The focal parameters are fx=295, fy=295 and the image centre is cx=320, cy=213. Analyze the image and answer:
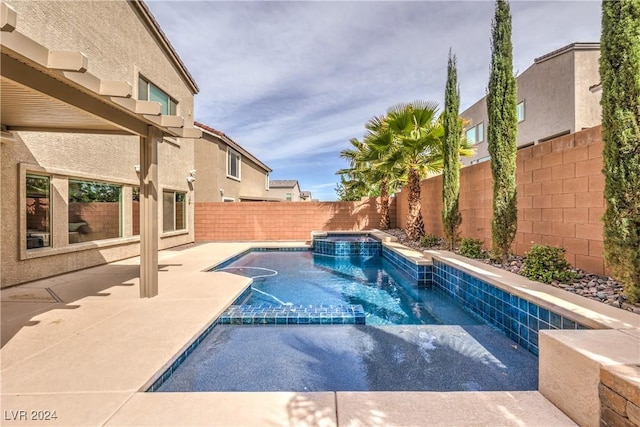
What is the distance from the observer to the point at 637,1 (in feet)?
11.8

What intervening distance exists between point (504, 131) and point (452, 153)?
2.47 m

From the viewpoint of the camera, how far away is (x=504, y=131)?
20.3 ft

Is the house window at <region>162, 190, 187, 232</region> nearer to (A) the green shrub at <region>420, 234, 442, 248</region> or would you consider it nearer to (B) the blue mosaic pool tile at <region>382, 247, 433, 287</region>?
(B) the blue mosaic pool tile at <region>382, 247, 433, 287</region>

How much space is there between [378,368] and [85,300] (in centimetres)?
508

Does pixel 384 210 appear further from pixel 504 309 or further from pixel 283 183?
pixel 283 183

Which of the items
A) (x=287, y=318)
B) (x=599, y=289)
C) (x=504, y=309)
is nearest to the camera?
(x=599, y=289)

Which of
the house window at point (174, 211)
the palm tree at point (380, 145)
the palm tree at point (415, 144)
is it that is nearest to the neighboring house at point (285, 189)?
the house window at point (174, 211)

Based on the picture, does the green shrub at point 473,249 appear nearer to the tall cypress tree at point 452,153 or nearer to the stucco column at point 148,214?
the tall cypress tree at point 452,153

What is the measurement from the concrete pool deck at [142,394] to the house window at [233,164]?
48.1 feet

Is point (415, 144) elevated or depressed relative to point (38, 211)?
elevated

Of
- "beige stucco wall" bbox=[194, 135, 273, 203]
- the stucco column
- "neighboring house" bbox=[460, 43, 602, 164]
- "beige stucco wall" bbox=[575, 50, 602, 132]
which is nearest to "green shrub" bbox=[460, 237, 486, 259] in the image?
the stucco column

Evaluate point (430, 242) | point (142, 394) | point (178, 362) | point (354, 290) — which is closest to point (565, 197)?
point (354, 290)

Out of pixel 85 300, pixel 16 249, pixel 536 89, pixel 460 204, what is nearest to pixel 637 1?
pixel 460 204

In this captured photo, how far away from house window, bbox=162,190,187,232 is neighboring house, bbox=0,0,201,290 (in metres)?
0.13
